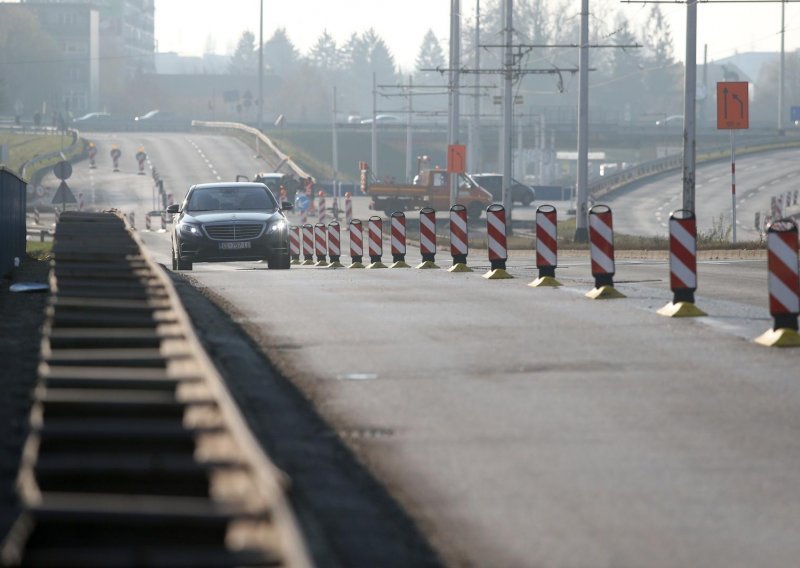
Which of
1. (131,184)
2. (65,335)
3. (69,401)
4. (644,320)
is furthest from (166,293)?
(131,184)

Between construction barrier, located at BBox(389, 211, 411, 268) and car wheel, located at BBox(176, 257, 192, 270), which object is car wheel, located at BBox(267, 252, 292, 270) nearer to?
car wheel, located at BBox(176, 257, 192, 270)

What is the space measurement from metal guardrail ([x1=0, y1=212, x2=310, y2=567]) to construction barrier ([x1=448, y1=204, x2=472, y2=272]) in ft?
42.8

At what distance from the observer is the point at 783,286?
13312 mm

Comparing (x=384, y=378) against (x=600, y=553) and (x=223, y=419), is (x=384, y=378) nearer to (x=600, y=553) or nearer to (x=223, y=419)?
(x=223, y=419)

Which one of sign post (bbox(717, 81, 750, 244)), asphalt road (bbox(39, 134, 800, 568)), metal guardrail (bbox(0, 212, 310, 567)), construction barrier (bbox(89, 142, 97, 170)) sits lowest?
asphalt road (bbox(39, 134, 800, 568))

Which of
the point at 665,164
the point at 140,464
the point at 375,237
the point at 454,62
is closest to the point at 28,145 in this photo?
the point at 665,164

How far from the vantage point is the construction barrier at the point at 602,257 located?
57.0ft

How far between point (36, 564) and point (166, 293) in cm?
807

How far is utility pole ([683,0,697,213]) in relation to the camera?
1465 inches

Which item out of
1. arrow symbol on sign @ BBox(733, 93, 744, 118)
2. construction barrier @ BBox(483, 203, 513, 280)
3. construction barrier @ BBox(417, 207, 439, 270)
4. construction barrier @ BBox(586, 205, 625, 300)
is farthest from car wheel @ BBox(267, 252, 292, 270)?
arrow symbol on sign @ BBox(733, 93, 744, 118)

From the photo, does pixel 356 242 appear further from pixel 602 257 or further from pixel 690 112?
pixel 602 257

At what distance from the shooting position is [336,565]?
5832mm

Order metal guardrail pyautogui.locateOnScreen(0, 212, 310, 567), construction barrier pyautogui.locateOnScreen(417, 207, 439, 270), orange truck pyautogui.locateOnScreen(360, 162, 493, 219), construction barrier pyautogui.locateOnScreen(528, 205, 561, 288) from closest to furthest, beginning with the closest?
metal guardrail pyautogui.locateOnScreen(0, 212, 310, 567) < construction barrier pyautogui.locateOnScreen(528, 205, 561, 288) < construction barrier pyautogui.locateOnScreen(417, 207, 439, 270) < orange truck pyautogui.locateOnScreen(360, 162, 493, 219)

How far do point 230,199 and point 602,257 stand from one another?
11796 millimetres
